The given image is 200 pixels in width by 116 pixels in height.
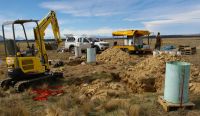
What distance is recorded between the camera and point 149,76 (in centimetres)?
1298

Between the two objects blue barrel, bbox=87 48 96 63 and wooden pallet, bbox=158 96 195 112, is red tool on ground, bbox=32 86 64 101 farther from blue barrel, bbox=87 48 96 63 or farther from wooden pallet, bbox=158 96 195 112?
blue barrel, bbox=87 48 96 63

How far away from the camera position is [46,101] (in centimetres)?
1007

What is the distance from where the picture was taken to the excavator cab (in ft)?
39.7

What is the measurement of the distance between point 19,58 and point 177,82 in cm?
711

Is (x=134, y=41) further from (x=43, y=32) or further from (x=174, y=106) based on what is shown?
(x=174, y=106)

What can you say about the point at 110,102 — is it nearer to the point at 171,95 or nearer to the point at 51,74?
the point at 171,95

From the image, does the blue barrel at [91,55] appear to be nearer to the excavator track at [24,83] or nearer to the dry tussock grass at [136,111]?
the excavator track at [24,83]

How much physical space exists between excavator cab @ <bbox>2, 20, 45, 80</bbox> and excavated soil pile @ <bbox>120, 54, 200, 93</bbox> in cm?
441

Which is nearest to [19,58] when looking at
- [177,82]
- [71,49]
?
[177,82]

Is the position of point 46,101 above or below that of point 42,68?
below

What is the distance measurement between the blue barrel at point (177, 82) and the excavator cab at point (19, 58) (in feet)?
21.7

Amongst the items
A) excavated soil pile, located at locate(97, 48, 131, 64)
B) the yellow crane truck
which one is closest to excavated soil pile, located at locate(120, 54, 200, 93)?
excavated soil pile, located at locate(97, 48, 131, 64)

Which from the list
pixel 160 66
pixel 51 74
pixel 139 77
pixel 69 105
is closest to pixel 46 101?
pixel 69 105

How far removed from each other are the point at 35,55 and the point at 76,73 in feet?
13.1
